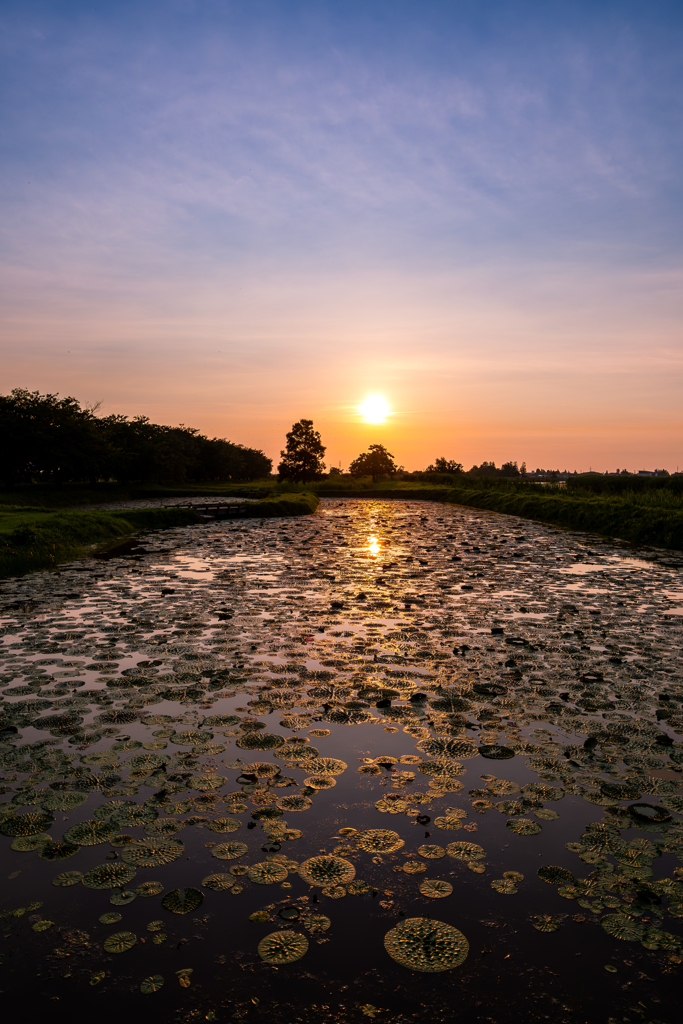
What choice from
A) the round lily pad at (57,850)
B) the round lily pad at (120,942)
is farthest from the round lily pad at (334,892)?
the round lily pad at (57,850)

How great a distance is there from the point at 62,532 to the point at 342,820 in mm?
21076

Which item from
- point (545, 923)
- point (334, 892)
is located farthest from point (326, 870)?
point (545, 923)

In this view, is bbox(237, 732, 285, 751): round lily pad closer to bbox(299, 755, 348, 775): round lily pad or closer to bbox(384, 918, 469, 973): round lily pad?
bbox(299, 755, 348, 775): round lily pad

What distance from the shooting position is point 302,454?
87.6m

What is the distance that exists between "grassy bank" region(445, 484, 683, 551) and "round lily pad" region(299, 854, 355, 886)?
76.0ft

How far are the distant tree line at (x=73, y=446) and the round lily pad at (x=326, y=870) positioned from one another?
181ft

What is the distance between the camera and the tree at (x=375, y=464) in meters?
113

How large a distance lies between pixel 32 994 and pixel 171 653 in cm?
602

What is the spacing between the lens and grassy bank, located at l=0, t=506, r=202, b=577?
1798 cm

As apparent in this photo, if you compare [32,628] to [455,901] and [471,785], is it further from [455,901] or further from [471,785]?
[455,901]

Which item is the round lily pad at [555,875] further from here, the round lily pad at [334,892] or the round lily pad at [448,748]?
the round lily pad at [448,748]

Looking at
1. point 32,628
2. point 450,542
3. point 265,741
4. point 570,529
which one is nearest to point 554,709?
point 265,741

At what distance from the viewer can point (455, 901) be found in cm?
392

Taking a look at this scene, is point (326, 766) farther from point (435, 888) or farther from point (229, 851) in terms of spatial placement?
point (435, 888)
